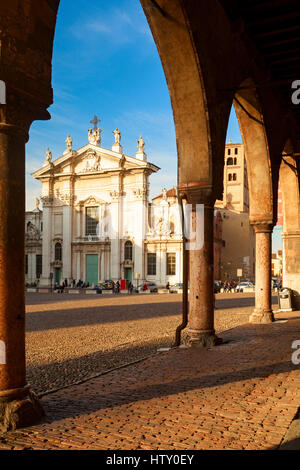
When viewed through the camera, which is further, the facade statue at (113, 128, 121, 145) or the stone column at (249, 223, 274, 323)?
the facade statue at (113, 128, 121, 145)

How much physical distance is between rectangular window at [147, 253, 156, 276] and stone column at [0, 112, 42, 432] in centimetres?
4006

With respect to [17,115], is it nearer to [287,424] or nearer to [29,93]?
[29,93]

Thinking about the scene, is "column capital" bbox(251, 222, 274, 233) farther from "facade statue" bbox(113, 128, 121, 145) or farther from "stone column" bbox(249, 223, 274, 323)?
"facade statue" bbox(113, 128, 121, 145)

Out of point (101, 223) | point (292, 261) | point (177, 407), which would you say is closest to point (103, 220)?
point (101, 223)

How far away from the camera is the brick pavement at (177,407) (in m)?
3.62

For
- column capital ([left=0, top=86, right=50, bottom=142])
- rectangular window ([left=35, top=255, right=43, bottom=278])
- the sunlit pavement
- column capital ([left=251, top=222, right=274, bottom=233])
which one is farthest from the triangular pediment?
column capital ([left=0, top=86, right=50, bottom=142])

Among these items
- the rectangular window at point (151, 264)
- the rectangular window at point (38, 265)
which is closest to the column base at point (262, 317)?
the rectangular window at point (151, 264)

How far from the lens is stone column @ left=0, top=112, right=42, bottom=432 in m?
3.92

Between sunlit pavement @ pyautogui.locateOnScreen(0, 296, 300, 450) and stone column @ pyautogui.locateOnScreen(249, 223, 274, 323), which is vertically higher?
stone column @ pyautogui.locateOnScreen(249, 223, 274, 323)

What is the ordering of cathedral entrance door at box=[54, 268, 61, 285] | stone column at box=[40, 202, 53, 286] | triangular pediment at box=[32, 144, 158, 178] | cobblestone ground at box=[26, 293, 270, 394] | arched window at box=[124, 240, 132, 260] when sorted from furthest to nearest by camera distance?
stone column at box=[40, 202, 53, 286] < cathedral entrance door at box=[54, 268, 61, 285] < triangular pediment at box=[32, 144, 158, 178] < arched window at box=[124, 240, 132, 260] < cobblestone ground at box=[26, 293, 270, 394]

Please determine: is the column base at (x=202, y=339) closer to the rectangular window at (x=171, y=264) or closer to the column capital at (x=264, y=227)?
the column capital at (x=264, y=227)

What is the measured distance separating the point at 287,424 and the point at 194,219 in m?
4.86

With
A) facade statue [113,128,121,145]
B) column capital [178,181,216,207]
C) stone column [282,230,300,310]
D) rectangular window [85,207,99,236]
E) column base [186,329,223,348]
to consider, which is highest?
facade statue [113,128,121,145]

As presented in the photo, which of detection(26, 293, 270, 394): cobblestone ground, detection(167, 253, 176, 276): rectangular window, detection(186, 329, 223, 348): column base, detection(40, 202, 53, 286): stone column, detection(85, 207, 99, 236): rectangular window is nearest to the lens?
detection(26, 293, 270, 394): cobblestone ground
